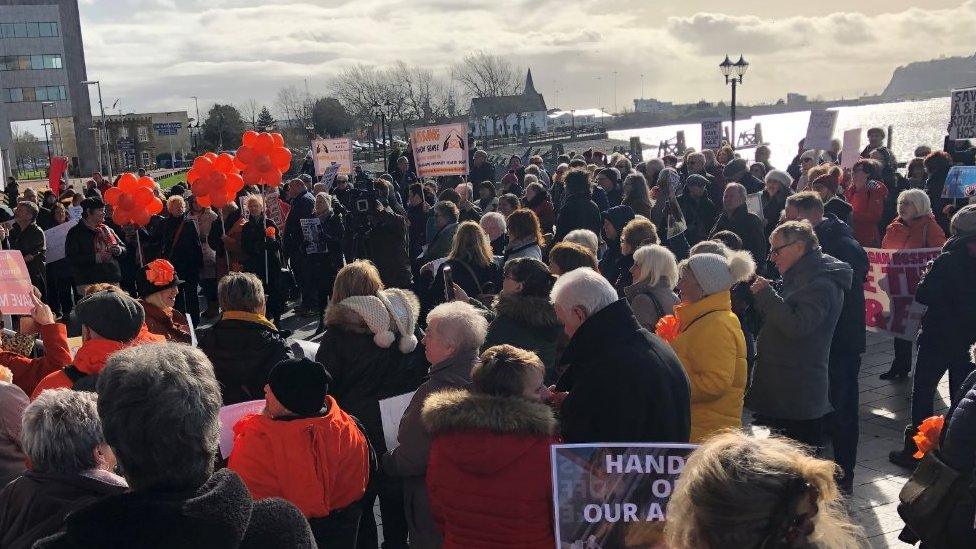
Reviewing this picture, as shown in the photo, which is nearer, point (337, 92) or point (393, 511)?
point (393, 511)

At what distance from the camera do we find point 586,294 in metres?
3.65

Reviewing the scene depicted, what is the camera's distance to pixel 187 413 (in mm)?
2076

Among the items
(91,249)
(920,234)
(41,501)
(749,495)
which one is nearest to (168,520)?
(41,501)

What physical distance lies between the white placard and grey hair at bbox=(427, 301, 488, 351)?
50cm

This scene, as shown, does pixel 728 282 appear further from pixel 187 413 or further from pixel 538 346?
pixel 187 413

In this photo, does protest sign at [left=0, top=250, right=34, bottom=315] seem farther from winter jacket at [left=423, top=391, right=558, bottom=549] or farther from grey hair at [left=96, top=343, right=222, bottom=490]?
grey hair at [left=96, top=343, right=222, bottom=490]

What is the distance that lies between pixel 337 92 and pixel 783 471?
75.1 meters

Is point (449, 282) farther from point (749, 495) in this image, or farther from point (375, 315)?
point (749, 495)

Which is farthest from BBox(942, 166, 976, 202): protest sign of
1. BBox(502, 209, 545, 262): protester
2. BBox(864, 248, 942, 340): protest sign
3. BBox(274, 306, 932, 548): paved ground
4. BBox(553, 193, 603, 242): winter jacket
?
BBox(502, 209, 545, 262): protester

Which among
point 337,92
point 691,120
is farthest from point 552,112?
point 337,92

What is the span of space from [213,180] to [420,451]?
755 cm

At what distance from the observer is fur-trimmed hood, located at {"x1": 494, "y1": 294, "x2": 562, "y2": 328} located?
4.65 metres

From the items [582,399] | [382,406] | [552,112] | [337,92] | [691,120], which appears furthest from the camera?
[691,120]

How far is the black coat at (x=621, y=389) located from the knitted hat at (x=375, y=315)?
131 centimetres
